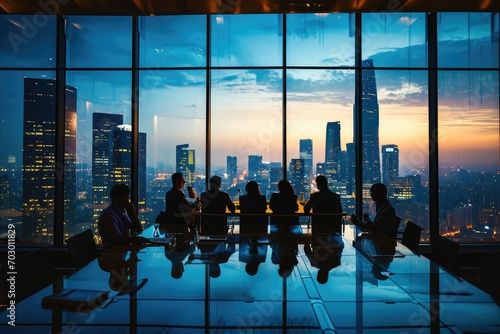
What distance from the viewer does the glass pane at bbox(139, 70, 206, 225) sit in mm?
7961

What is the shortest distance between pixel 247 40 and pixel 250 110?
120 centimetres

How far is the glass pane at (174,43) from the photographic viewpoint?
7922 millimetres

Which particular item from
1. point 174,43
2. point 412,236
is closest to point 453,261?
point 412,236

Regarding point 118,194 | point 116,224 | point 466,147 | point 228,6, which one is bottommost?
point 116,224

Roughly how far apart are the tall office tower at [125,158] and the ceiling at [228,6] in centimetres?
267

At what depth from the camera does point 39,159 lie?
792 cm

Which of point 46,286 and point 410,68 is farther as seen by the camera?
point 410,68

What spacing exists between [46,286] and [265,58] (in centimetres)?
603

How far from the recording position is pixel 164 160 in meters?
8.04

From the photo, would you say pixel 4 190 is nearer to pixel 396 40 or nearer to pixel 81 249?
pixel 81 249

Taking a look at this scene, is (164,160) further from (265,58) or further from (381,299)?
(381,299)

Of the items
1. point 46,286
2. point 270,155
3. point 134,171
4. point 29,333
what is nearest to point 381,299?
point 29,333

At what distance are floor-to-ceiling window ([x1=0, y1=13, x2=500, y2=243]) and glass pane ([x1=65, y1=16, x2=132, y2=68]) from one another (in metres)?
0.02

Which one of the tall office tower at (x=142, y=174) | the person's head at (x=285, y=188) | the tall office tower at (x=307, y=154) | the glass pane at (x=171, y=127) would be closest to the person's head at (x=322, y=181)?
the person's head at (x=285, y=188)
